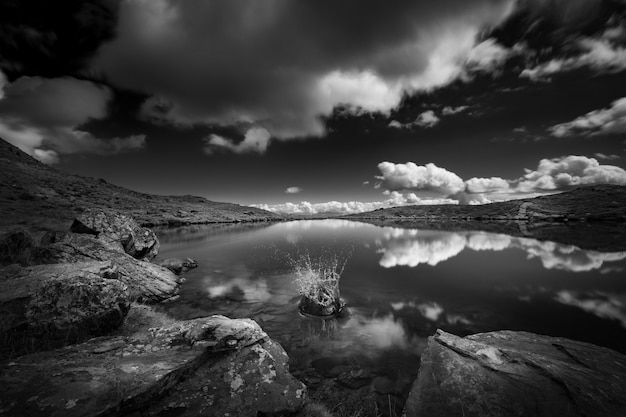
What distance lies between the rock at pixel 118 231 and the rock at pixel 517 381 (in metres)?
20.9

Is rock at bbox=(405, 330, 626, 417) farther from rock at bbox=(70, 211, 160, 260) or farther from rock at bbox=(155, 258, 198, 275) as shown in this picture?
rock at bbox=(70, 211, 160, 260)

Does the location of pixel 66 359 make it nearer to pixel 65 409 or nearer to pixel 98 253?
pixel 65 409

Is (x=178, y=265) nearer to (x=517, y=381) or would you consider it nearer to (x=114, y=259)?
(x=114, y=259)

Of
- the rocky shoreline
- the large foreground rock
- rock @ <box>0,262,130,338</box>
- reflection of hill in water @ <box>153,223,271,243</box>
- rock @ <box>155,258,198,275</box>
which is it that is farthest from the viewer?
reflection of hill in water @ <box>153,223,271,243</box>

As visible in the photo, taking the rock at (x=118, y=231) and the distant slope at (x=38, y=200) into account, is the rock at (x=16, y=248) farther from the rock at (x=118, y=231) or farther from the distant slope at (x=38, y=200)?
the distant slope at (x=38, y=200)

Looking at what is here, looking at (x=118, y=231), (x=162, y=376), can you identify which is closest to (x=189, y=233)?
(x=118, y=231)

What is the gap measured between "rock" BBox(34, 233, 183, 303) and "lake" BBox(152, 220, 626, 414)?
1528 mm

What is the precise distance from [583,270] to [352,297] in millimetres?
22538

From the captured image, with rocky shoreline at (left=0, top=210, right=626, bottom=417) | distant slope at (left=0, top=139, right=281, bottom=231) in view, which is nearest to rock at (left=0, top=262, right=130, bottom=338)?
rocky shoreline at (left=0, top=210, right=626, bottom=417)

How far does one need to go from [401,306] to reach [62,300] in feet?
49.0

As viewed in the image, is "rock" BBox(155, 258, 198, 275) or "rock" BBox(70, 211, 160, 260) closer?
"rock" BBox(70, 211, 160, 260)

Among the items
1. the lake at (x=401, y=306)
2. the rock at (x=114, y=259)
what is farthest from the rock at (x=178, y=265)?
the rock at (x=114, y=259)

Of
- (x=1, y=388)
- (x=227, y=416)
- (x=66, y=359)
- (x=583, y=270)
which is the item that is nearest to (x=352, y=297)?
(x=227, y=416)

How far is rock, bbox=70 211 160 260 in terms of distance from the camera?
17.8 meters
